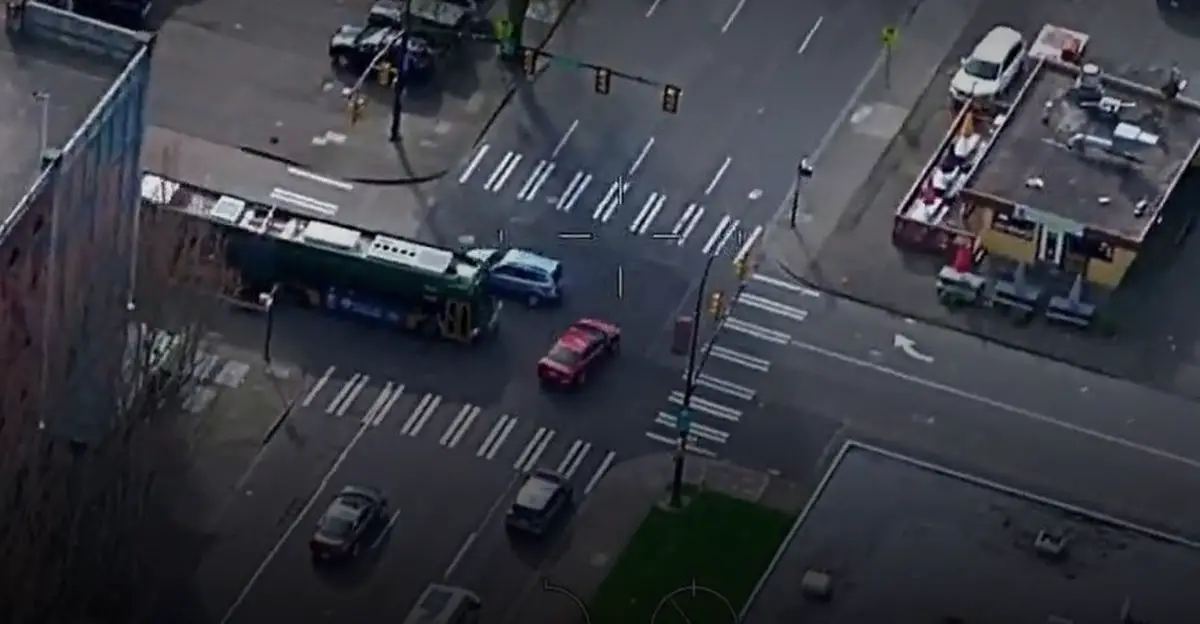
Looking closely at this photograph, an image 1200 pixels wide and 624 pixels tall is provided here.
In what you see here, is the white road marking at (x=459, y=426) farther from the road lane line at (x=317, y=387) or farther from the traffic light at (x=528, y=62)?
the traffic light at (x=528, y=62)

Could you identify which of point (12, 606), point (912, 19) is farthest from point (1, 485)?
point (912, 19)

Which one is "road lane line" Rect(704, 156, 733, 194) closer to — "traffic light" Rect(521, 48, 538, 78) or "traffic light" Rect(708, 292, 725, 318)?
"traffic light" Rect(708, 292, 725, 318)

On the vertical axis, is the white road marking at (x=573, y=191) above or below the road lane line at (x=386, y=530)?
above

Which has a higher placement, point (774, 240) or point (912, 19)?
point (912, 19)

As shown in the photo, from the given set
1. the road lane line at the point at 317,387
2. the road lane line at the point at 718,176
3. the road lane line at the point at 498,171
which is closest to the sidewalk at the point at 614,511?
the road lane line at the point at 317,387

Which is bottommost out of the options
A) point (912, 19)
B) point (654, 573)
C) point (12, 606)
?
point (12, 606)

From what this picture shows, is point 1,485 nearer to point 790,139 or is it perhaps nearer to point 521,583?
Result: point 521,583
